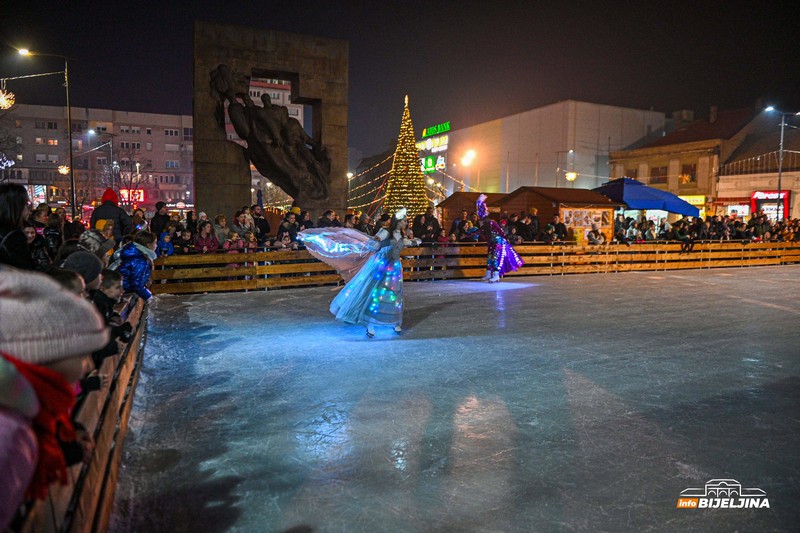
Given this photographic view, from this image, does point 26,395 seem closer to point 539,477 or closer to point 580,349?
point 539,477

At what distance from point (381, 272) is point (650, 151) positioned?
40.1m

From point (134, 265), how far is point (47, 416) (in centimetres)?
563

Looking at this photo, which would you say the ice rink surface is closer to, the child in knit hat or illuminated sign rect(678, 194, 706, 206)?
the child in knit hat

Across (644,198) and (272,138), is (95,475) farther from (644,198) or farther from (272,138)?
(644,198)

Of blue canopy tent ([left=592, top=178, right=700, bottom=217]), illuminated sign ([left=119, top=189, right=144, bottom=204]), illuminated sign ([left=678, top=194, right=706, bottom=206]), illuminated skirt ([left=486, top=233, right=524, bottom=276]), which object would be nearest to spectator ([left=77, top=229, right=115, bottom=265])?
illuminated skirt ([left=486, top=233, right=524, bottom=276])

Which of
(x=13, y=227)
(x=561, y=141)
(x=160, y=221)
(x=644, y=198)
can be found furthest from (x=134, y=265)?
(x=561, y=141)

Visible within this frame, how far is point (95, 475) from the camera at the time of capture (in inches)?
108

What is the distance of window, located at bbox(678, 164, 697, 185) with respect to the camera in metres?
38.8

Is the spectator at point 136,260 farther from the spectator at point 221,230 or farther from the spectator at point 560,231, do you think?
the spectator at point 560,231

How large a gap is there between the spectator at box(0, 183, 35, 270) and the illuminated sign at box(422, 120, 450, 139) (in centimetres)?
5840

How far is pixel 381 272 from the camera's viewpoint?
7.59 meters

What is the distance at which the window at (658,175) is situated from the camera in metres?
40.8

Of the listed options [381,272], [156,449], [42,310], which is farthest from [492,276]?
[42,310]

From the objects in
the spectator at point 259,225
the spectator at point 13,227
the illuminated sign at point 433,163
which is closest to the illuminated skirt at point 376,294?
the spectator at point 13,227
